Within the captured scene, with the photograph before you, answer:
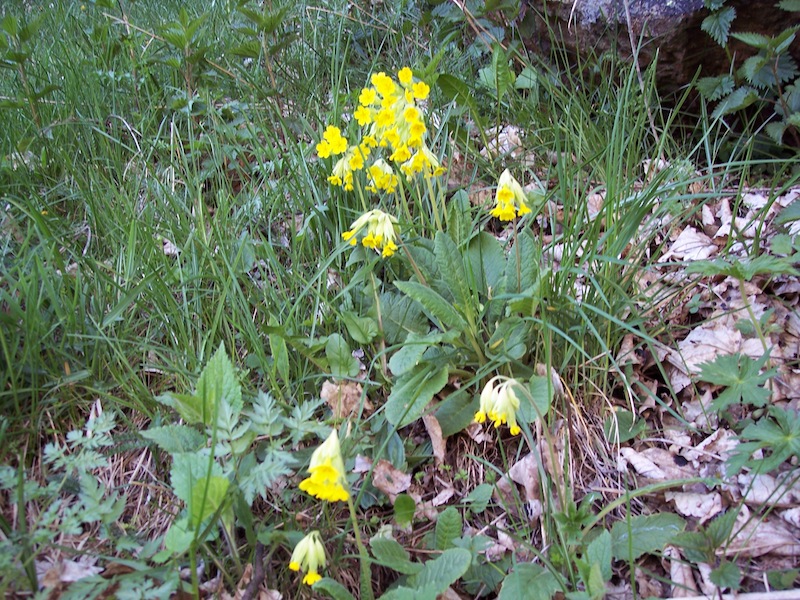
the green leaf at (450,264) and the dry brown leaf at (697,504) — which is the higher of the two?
the green leaf at (450,264)

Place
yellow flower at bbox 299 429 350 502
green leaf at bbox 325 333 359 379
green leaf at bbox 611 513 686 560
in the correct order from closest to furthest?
yellow flower at bbox 299 429 350 502, green leaf at bbox 611 513 686 560, green leaf at bbox 325 333 359 379

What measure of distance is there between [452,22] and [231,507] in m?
2.71

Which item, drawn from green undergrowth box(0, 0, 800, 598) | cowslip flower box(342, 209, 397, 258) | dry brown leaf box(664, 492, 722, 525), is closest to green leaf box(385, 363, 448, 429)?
green undergrowth box(0, 0, 800, 598)

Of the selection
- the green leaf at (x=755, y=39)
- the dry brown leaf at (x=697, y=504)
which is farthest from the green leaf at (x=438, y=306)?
the green leaf at (x=755, y=39)

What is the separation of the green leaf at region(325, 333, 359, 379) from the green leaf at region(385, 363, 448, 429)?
0.51ft

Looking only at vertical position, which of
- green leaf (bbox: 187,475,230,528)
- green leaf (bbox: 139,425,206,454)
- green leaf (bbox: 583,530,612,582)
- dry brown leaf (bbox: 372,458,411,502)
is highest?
green leaf (bbox: 139,425,206,454)

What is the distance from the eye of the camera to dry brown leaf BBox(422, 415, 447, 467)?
1822 mm

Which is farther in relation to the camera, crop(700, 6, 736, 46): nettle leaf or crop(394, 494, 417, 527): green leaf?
crop(700, 6, 736, 46): nettle leaf

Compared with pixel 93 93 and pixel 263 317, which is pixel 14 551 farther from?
pixel 93 93

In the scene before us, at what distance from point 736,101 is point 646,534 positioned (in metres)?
1.83

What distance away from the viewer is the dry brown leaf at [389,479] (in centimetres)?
175

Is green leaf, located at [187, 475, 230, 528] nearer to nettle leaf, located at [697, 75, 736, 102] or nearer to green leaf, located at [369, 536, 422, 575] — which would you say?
green leaf, located at [369, 536, 422, 575]

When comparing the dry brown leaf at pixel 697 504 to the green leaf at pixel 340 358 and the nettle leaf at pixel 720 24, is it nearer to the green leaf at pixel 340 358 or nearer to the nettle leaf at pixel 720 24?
the green leaf at pixel 340 358

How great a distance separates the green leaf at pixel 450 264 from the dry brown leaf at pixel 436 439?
37 cm
